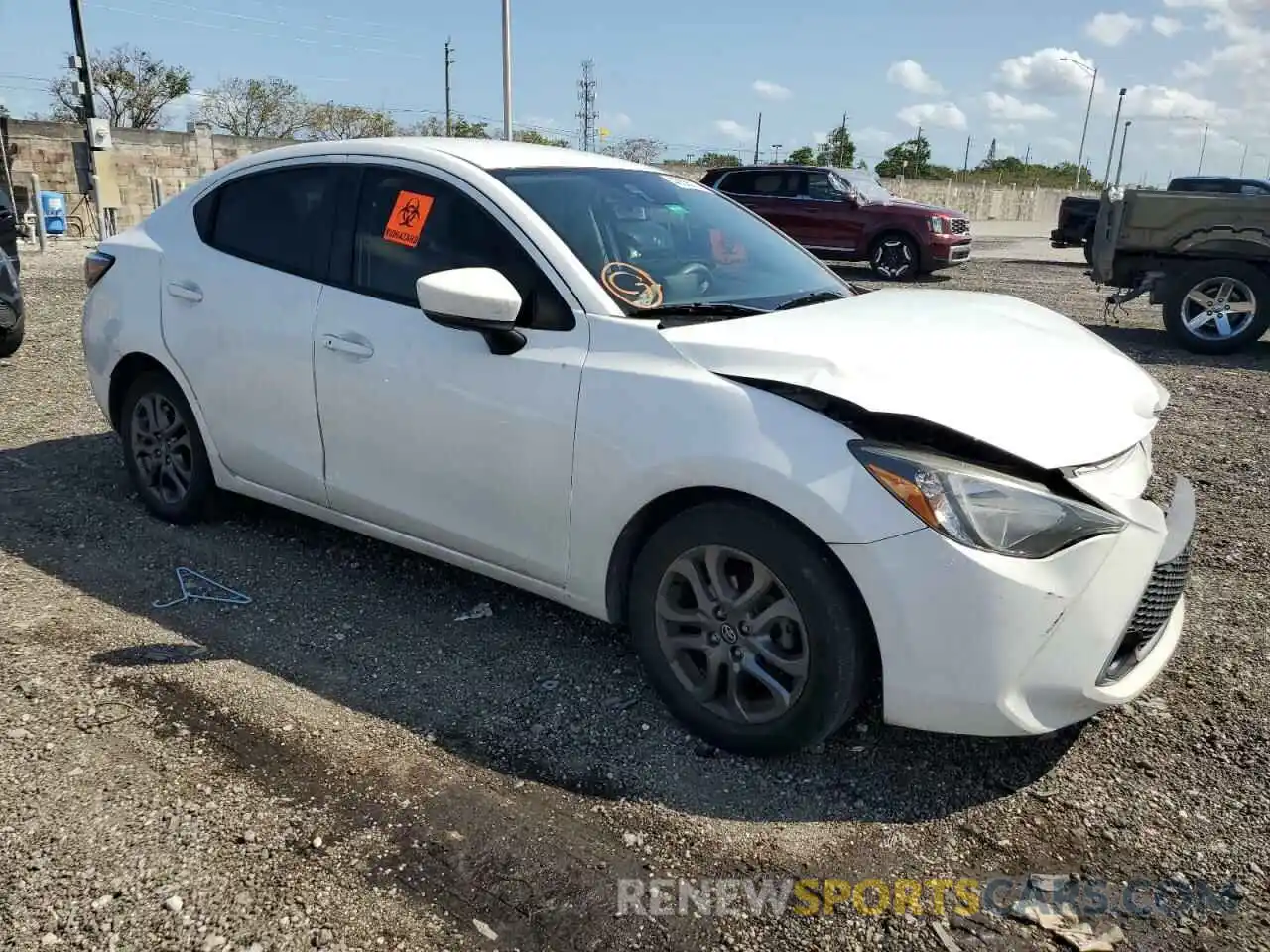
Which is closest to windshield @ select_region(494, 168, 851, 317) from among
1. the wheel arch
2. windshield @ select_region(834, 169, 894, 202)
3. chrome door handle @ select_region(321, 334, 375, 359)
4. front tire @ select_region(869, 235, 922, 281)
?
the wheel arch

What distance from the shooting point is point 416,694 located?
3281 mm

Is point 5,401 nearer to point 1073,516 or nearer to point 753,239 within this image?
point 753,239

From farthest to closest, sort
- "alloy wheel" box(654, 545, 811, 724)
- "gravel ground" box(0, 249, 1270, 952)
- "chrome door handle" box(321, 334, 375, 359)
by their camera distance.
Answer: "chrome door handle" box(321, 334, 375, 359) → "alloy wheel" box(654, 545, 811, 724) → "gravel ground" box(0, 249, 1270, 952)

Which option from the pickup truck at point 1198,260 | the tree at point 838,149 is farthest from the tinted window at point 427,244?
the tree at point 838,149

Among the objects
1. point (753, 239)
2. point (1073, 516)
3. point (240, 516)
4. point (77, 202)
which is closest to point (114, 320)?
point (240, 516)

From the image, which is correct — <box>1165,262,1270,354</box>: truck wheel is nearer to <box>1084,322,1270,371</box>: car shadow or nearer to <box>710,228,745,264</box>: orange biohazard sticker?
<box>1084,322,1270,371</box>: car shadow

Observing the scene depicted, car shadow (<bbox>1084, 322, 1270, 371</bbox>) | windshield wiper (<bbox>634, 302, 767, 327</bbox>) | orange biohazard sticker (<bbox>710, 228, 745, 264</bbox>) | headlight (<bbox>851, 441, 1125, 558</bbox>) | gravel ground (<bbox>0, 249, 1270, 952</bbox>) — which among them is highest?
orange biohazard sticker (<bbox>710, 228, 745, 264</bbox>)

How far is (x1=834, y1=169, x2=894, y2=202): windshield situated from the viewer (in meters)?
17.2

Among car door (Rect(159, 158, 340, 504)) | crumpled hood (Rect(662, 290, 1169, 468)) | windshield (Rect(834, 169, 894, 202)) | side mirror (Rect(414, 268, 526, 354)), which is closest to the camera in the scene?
crumpled hood (Rect(662, 290, 1169, 468))

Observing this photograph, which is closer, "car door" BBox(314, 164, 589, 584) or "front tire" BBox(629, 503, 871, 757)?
"front tire" BBox(629, 503, 871, 757)

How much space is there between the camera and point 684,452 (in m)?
2.80

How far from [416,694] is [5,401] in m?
5.30

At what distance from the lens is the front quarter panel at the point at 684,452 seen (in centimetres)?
256

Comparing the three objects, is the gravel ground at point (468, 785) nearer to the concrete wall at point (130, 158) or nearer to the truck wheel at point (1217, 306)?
the truck wheel at point (1217, 306)
